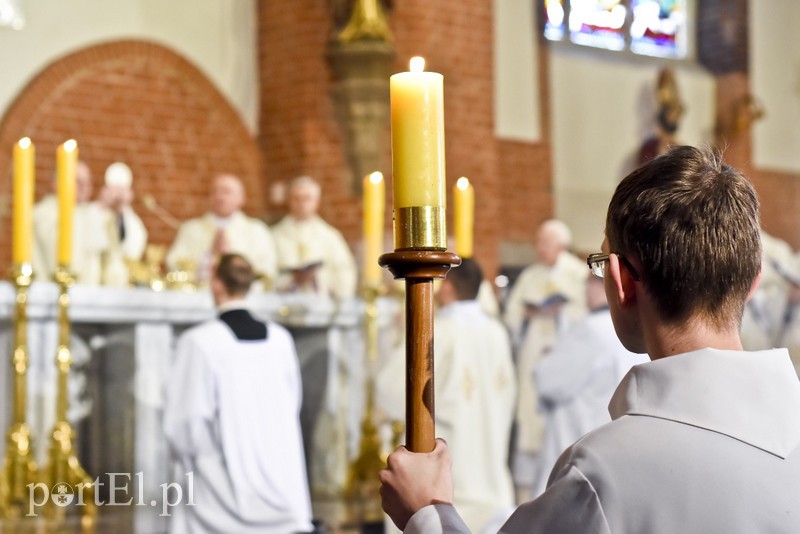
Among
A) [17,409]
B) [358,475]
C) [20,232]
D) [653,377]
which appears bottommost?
[358,475]

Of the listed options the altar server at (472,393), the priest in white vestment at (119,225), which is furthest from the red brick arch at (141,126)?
the altar server at (472,393)

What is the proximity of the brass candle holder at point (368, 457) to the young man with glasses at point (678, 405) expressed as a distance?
5.22 metres

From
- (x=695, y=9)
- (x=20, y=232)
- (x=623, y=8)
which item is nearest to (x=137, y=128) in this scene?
(x=20, y=232)

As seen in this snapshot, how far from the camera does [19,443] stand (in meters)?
5.58

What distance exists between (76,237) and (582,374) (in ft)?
12.5

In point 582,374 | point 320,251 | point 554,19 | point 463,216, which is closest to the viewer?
point 463,216

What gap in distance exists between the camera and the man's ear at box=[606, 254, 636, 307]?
1606 millimetres

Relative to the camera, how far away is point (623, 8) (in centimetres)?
1384

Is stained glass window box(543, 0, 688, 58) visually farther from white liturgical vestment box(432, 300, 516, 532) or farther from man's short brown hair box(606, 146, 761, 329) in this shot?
man's short brown hair box(606, 146, 761, 329)

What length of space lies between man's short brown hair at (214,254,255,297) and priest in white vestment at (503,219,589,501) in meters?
3.06

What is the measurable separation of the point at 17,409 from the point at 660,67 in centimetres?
980

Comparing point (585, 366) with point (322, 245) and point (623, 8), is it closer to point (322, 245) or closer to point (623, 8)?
point (322, 245)

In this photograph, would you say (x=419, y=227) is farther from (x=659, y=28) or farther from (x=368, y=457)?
(x=659, y=28)

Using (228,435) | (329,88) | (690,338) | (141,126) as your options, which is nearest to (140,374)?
(228,435)
